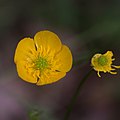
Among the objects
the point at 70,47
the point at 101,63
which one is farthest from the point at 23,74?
the point at 70,47

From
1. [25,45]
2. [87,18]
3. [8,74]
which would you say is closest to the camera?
[25,45]

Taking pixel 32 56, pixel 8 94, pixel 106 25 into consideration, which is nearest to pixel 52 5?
pixel 106 25

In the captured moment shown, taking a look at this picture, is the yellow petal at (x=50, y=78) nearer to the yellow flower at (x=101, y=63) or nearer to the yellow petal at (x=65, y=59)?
the yellow petal at (x=65, y=59)

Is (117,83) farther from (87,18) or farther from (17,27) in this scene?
(17,27)

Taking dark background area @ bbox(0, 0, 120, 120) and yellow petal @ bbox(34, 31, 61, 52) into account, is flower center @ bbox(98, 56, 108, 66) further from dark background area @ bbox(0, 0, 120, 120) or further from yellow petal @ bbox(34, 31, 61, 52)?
dark background area @ bbox(0, 0, 120, 120)

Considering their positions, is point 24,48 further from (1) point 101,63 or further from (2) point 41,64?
(1) point 101,63

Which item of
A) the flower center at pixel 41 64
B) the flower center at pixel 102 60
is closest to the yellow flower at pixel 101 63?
the flower center at pixel 102 60

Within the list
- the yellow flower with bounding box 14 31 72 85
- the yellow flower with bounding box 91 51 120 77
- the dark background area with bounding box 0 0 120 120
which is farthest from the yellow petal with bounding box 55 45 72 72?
the dark background area with bounding box 0 0 120 120
